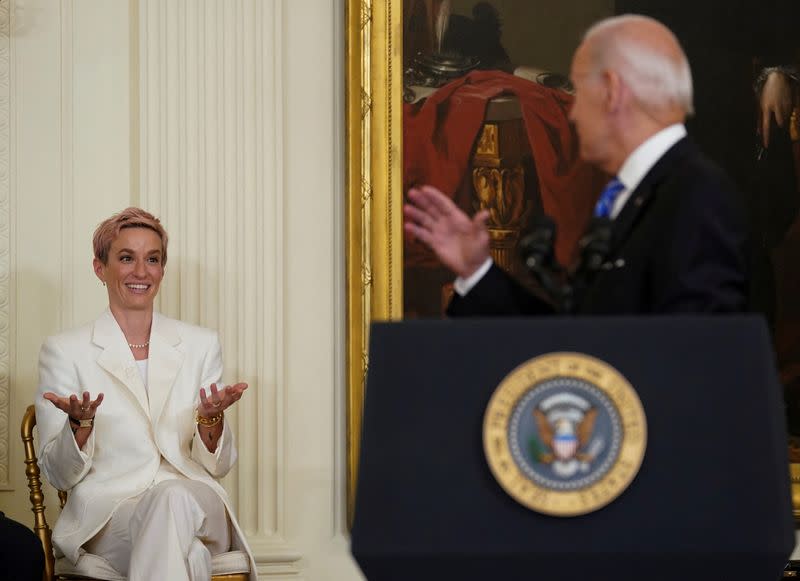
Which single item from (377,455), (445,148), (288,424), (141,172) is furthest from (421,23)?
(377,455)

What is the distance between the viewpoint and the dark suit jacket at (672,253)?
7.32 ft

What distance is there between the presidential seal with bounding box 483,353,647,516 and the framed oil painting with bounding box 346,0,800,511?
11.5 feet

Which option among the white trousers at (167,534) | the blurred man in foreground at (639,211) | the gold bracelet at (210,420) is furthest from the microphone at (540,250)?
the gold bracelet at (210,420)

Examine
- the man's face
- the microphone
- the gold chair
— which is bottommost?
the gold chair

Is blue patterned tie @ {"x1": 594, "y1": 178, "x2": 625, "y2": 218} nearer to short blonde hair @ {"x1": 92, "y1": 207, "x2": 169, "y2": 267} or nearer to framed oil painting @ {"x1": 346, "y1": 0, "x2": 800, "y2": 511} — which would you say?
short blonde hair @ {"x1": 92, "y1": 207, "x2": 169, "y2": 267}

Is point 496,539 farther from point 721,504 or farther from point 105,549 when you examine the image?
point 105,549

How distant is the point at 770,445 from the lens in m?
1.99

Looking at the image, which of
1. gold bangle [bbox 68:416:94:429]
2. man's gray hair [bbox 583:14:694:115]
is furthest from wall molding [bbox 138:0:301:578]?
man's gray hair [bbox 583:14:694:115]

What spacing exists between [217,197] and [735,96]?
2402 millimetres

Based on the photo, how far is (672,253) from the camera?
7.43ft

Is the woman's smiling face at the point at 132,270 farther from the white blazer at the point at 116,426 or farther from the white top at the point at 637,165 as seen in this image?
the white top at the point at 637,165

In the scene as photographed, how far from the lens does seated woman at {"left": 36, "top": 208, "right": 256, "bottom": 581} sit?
→ 423 cm

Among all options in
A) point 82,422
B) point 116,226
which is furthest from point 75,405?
point 116,226

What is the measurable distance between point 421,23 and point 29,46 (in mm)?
1708
